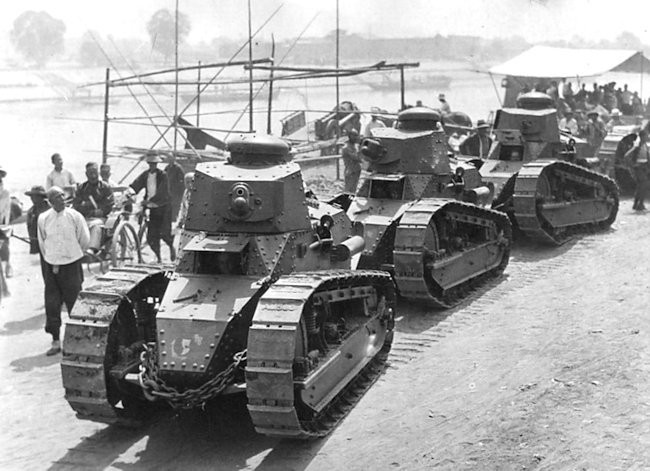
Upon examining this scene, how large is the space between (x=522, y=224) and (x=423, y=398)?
7.09 meters

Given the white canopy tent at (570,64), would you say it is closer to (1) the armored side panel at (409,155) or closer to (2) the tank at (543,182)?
(2) the tank at (543,182)

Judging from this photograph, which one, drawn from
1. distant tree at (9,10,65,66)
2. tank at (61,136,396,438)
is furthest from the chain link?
distant tree at (9,10,65,66)

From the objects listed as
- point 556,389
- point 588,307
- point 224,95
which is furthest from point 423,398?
point 224,95

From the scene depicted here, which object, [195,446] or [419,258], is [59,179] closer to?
[419,258]

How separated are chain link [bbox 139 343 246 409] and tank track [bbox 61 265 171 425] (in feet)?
1.19

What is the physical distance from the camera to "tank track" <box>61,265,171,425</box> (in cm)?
779

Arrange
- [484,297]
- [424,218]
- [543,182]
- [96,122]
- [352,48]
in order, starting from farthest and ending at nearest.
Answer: [352,48] → [96,122] → [543,182] → [484,297] → [424,218]

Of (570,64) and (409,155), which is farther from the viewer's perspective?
(570,64)

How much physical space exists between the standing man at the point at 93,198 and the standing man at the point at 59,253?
2.82 metres

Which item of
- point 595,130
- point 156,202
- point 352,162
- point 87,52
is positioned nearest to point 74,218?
point 156,202

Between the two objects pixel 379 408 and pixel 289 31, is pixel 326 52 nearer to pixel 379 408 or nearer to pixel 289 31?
pixel 289 31

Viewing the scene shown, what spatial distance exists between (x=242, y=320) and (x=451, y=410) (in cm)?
219

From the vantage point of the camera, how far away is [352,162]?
19.4 metres

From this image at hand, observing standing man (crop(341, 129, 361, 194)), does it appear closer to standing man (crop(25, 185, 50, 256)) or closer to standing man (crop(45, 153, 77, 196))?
standing man (crop(45, 153, 77, 196))
